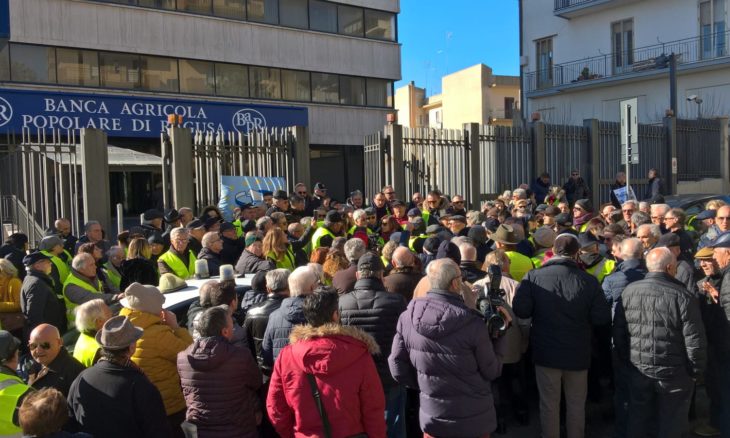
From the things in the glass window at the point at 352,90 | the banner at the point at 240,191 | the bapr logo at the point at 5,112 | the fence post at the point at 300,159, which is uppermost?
the glass window at the point at 352,90

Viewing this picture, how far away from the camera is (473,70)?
160 ft

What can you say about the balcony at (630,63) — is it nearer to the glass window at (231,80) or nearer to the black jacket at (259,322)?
the glass window at (231,80)

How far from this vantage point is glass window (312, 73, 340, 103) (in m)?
26.9

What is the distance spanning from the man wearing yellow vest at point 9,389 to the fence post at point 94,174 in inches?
299

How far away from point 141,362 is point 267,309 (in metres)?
1.00

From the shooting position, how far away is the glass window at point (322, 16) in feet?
87.6

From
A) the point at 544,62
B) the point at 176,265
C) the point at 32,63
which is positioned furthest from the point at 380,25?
the point at 176,265

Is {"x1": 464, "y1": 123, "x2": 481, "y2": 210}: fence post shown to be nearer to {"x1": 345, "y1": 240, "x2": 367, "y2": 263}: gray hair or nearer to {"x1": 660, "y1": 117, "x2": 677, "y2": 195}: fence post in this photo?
{"x1": 660, "y1": 117, "x2": 677, "y2": 195}: fence post

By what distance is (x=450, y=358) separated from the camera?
153 inches

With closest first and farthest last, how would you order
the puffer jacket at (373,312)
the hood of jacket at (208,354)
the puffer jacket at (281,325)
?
the hood of jacket at (208,354), the puffer jacket at (281,325), the puffer jacket at (373,312)

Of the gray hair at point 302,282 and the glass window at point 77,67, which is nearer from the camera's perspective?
the gray hair at point 302,282

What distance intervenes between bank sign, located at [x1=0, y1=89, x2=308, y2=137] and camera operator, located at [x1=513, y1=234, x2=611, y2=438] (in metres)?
14.9

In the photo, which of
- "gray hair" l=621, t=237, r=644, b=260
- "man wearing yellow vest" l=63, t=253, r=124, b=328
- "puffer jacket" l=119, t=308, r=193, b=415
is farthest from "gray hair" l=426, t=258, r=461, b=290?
"man wearing yellow vest" l=63, t=253, r=124, b=328

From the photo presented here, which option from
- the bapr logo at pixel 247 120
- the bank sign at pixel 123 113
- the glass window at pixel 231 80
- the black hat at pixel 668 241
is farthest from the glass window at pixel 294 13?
the black hat at pixel 668 241
